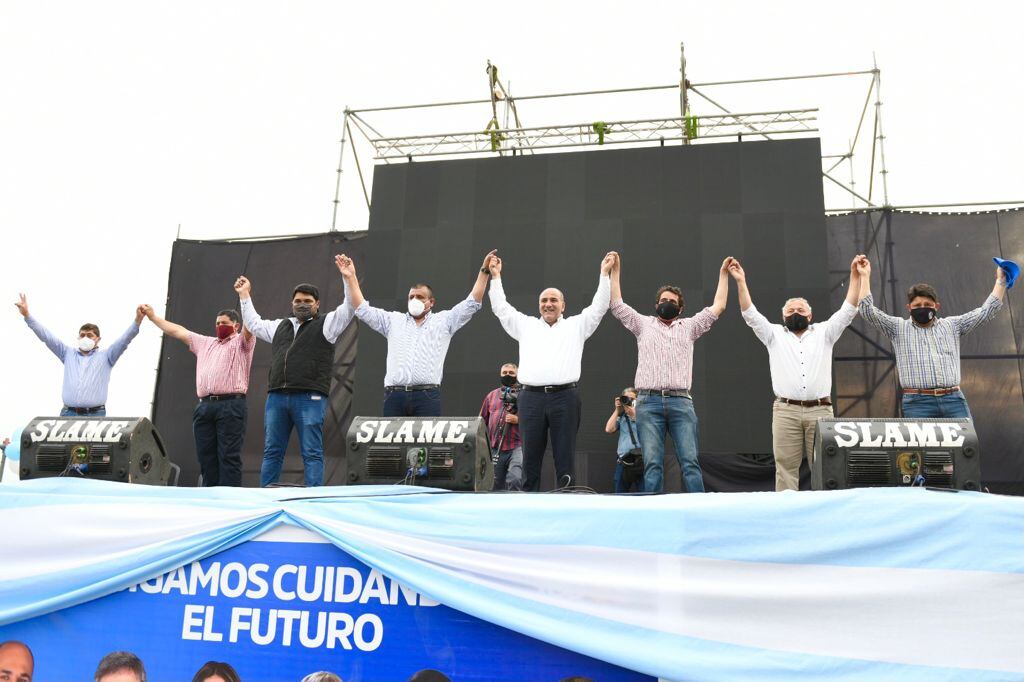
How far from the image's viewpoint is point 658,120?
8.03 metres

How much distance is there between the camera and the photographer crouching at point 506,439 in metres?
6.19

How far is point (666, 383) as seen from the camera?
4.45 metres

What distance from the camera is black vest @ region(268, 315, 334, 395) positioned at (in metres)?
4.57

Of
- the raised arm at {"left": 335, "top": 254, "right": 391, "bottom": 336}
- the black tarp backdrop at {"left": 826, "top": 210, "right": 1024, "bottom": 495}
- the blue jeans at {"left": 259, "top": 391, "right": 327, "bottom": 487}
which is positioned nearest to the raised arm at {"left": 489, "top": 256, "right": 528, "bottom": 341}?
the raised arm at {"left": 335, "top": 254, "right": 391, "bottom": 336}

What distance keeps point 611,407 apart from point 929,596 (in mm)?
5025

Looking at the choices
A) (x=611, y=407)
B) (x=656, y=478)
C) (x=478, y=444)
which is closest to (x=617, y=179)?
(x=611, y=407)

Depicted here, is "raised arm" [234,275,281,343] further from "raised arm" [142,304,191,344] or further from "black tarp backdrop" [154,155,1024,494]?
"black tarp backdrop" [154,155,1024,494]

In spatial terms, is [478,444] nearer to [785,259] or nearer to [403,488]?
[403,488]

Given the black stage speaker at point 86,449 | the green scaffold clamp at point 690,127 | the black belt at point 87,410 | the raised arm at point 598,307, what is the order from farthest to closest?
the green scaffold clamp at point 690,127
the black belt at point 87,410
the raised arm at point 598,307
the black stage speaker at point 86,449

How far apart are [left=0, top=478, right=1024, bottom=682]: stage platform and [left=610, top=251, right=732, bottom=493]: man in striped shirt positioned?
1.54m

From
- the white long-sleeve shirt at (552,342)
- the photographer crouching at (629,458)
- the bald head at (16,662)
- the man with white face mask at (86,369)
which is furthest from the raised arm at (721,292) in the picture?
the man with white face mask at (86,369)

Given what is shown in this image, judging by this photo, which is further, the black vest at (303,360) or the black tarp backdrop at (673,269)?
the black tarp backdrop at (673,269)

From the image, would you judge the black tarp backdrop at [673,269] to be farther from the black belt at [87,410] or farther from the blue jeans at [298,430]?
the blue jeans at [298,430]

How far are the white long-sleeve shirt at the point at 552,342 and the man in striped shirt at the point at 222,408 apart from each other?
1707 millimetres
